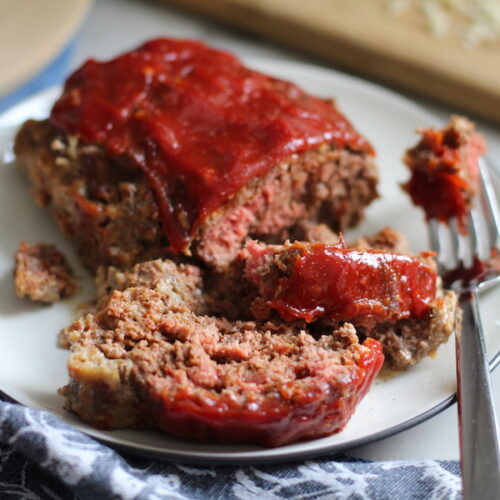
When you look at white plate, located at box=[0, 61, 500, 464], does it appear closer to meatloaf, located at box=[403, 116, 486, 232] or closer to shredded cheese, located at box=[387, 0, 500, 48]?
meatloaf, located at box=[403, 116, 486, 232]

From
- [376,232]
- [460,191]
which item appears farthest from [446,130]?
[376,232]

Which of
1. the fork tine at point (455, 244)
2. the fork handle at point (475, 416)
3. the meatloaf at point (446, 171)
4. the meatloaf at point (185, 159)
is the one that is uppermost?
the meatloaf at point (185, 159)

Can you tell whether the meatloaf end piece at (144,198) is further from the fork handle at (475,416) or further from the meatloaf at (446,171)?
the fork handle at (475,416)

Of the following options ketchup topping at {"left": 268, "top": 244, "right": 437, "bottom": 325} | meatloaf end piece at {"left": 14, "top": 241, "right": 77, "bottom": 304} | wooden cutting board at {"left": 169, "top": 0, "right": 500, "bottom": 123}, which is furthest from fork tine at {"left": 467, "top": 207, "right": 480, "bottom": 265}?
meatloaf end piece at {"left": 14, "top": 241, "right": 77, "bottom": 304}

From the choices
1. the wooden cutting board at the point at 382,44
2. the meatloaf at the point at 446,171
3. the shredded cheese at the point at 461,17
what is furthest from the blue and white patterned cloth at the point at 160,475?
the shredded cheese at the point at 461,17

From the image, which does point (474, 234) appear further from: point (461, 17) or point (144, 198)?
point (461, 17)

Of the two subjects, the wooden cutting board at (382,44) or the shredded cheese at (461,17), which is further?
the shredded cheese at (461,17)

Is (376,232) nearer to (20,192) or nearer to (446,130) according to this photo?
(446,130)
